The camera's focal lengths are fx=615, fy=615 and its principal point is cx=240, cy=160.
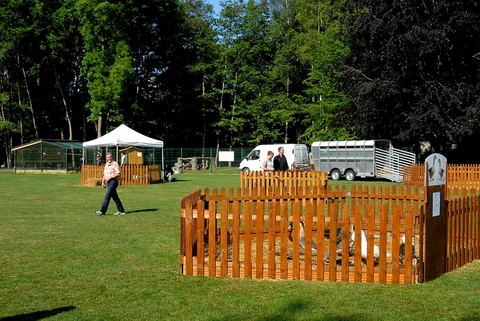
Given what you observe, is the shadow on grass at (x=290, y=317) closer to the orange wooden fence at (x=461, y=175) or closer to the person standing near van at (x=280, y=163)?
the person standing near van at (x=280, y=163)

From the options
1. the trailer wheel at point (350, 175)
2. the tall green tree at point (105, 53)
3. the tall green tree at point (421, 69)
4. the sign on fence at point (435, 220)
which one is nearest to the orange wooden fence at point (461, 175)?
the tall green tree at point (421, 69)

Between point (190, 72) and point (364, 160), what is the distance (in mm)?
30657

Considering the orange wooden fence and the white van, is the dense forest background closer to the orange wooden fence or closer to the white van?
the white van

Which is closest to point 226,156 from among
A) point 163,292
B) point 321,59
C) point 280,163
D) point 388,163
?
point 321,59

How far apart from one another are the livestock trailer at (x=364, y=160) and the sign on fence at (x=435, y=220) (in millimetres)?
27730

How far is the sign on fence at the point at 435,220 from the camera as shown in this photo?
26.1 ft

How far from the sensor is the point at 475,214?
31.7 ft

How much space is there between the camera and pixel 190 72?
6309 centimetres

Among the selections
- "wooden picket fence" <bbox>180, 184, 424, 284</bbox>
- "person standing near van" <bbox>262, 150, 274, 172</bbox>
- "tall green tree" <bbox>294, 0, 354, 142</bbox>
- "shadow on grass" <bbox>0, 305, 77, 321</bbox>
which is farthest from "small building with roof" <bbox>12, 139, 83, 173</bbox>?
"shadow on grass" <bbox>0, 305, 77, 321</bbox>

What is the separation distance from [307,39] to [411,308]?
52821 mm

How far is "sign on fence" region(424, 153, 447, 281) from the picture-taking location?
26.1 feet

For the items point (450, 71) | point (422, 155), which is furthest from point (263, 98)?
point (450, 71)

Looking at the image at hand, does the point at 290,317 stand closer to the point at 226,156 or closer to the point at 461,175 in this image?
the point at 461,175

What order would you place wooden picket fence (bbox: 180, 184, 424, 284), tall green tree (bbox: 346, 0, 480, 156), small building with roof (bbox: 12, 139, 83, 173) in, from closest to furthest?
wooden picket fence (bbox: 180, 184, 424, 284), tall green tree (bbox: 346, 0, 480, 156), small building with roof (bbox: 12, 139, 83, 173)
